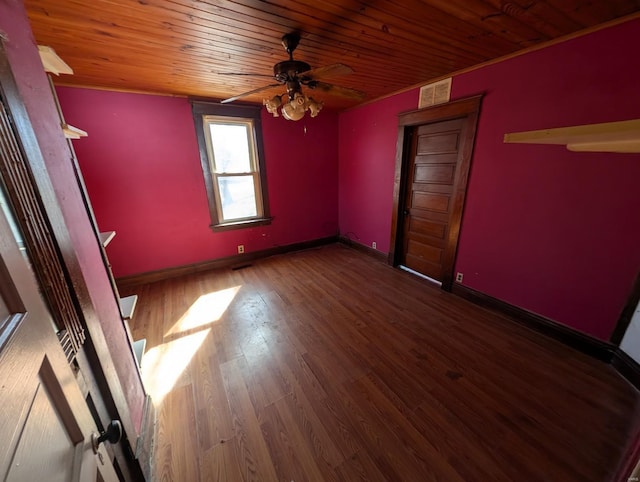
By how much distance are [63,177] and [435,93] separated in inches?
127

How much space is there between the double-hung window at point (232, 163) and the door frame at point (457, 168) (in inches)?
80.4

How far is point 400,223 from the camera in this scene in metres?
3.50

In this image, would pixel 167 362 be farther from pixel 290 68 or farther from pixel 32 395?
pixel 290 68

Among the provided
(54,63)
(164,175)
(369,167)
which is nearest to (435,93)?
(369,167)

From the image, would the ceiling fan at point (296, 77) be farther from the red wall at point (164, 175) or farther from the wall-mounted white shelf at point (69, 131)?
the red wall at point (164, 175)

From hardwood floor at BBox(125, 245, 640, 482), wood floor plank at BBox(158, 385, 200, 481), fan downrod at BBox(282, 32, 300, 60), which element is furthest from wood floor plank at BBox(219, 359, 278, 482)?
fan downrod at BBox(282, 32, 300, 60)

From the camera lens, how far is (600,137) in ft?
2.26

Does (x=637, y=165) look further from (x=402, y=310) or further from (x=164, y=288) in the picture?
(x=164, y=288)

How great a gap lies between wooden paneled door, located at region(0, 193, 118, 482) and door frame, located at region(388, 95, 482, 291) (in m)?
3.10

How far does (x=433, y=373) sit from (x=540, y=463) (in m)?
0.66

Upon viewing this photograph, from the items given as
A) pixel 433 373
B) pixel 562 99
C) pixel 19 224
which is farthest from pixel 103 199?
pixel 562 99

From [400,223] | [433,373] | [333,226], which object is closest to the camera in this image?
[433,373]

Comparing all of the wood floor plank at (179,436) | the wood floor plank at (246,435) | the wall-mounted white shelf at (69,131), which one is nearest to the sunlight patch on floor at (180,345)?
the wood floor plank at (179,436)

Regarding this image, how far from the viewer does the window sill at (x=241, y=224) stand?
369 cm
